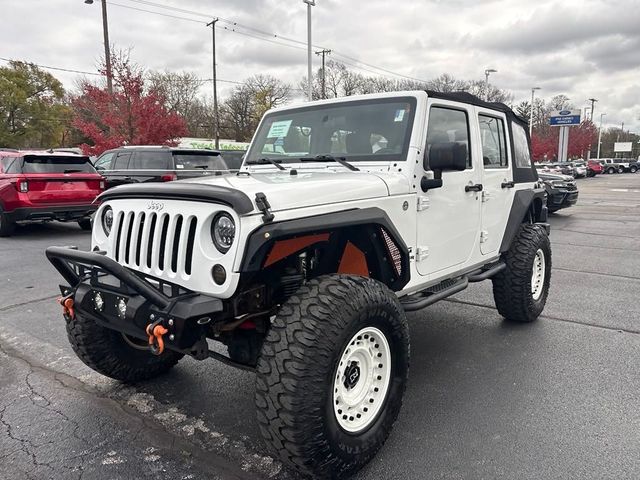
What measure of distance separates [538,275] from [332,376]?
11.6 ft

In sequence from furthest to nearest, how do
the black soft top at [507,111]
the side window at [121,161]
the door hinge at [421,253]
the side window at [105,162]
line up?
the side window at [105,162] < the side window at [121,161] < the black soft top at [507,111] < the door hinge at [421,253]

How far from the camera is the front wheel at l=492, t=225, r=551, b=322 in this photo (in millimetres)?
4758

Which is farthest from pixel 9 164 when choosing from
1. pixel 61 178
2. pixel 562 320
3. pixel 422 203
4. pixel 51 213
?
pixel 562 320

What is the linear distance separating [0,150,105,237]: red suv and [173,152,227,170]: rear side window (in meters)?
1.75

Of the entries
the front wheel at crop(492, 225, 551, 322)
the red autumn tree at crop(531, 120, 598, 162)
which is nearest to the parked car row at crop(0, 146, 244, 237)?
the front wheel at crop(492, 225, 551, 322)

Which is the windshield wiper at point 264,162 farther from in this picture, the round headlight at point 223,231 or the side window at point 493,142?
the side window at point 493,142

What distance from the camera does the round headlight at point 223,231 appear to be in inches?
96.4

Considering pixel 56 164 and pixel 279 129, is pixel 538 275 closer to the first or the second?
pixel 279 129

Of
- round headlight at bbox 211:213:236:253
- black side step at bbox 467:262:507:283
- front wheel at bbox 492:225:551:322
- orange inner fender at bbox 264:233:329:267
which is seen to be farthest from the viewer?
front wheel at bbox 492:225:551:322

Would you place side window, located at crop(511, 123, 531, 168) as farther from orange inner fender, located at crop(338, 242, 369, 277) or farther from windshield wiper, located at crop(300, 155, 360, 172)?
orange inner fender, located at crop(338, 242, 369, 277)

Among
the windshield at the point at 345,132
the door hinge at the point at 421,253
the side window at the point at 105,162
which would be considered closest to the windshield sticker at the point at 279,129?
the windshield at the point at 345,132

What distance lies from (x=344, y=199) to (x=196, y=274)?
3.04 ft

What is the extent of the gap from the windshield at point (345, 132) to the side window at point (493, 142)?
112 centimetres

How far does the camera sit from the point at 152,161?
1091 cm
